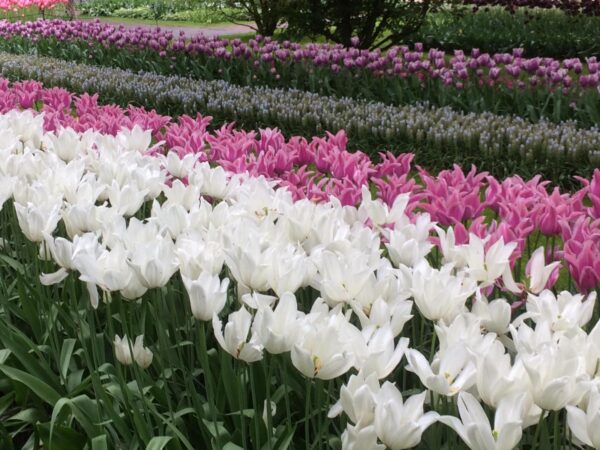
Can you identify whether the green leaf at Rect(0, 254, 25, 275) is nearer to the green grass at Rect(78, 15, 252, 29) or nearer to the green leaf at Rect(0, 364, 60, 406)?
the green leaf at Rect(0, 364, 60, 406)

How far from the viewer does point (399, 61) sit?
371 inches

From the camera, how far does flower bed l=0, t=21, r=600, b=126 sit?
810cm

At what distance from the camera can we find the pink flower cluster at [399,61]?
8.50 meters

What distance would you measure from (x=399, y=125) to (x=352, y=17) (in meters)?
7.19

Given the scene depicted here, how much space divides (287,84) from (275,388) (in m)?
8.07

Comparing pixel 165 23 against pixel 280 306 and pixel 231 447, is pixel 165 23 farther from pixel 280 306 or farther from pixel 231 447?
pixel 280 306

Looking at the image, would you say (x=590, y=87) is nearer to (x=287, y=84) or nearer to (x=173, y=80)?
(x=287, y=84)

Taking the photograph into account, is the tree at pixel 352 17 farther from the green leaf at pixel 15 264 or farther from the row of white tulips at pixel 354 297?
the row of white tulips at pixel 354 297

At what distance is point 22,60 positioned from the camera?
39.7 feet

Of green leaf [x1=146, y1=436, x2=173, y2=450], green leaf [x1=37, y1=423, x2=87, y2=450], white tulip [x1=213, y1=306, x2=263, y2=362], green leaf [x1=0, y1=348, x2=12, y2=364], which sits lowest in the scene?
green leaf [x1=37, y1=423, x2=87, y2=450]

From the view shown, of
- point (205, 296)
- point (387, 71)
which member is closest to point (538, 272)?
point (205, 296)

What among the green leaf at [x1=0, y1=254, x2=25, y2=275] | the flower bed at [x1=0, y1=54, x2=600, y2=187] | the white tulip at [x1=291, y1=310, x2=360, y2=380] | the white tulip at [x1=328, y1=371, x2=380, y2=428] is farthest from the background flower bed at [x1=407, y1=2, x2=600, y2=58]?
the white tulip at [x1=328, y1=371, x2=380, y2=428]

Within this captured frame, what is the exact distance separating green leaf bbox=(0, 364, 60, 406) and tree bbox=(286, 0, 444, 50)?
37.1 feet

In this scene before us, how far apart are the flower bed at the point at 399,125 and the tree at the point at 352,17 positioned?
442 cm
